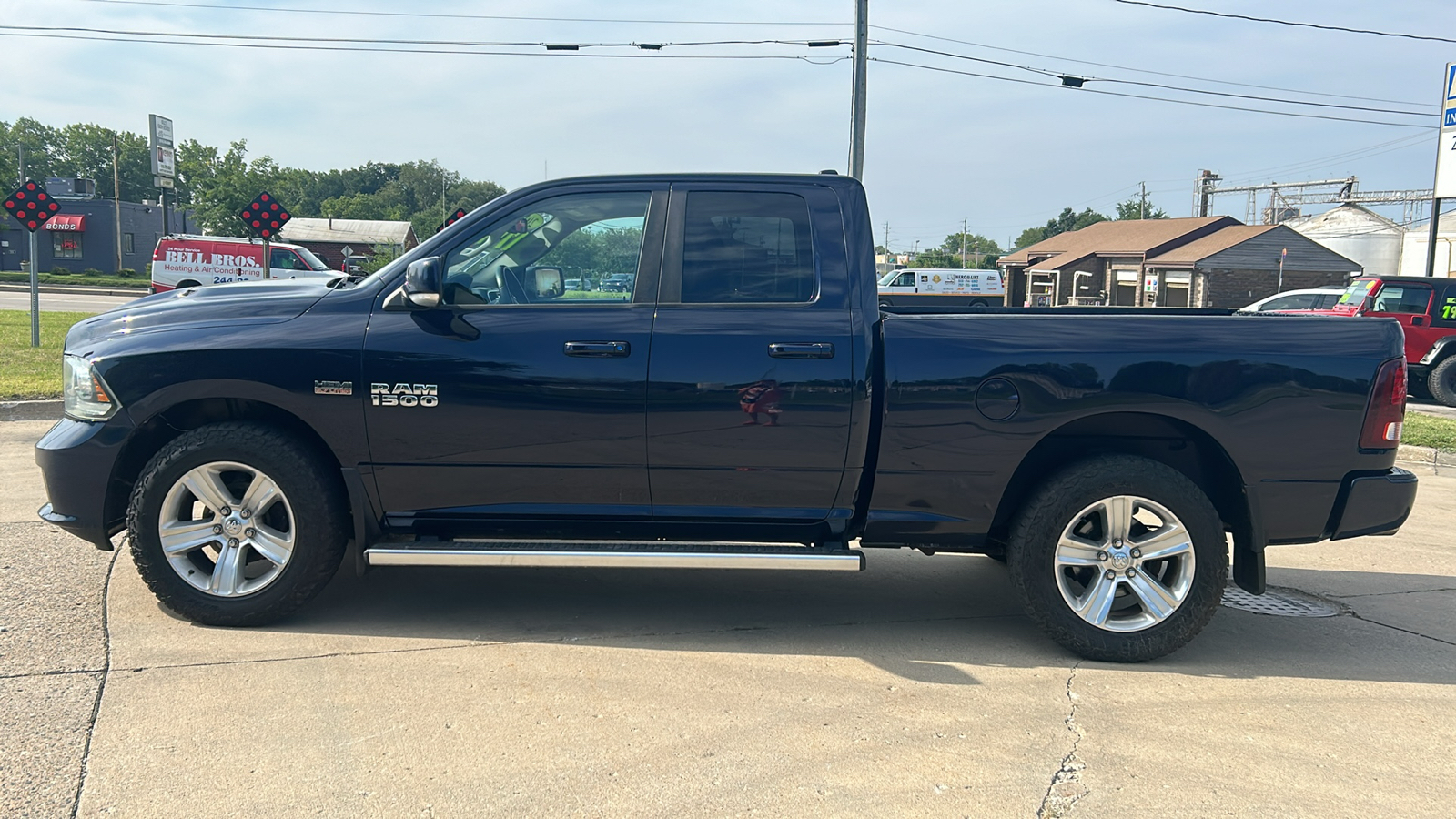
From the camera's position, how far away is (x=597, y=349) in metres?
4.26

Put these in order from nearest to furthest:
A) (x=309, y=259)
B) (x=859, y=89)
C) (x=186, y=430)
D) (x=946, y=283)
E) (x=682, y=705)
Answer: (x=682, y=705)
(x=186, y=430)
(x=859, y=89)
(x=309, y=259)
(x=946, y=283)

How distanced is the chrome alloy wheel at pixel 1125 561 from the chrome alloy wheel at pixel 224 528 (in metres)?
3.32

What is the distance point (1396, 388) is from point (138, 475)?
5391 mm

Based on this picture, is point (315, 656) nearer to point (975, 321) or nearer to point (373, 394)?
point (373, 394)

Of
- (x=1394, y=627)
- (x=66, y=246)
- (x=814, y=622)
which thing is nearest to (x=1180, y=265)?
(x=1394, y=627)

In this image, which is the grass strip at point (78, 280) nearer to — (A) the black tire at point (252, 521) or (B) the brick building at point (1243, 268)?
(B) the brick building at point (1243, 268)

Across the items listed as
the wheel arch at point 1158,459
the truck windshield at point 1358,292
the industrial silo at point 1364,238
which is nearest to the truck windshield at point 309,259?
the truck windshield at point 1358,292

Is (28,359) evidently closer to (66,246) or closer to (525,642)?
(525,642)

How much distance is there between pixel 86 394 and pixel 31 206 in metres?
14.0

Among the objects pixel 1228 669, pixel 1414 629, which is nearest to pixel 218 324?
pixel 1228 669

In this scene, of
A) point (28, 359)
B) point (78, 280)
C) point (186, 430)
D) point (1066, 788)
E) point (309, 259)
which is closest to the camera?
point (1066, 788)

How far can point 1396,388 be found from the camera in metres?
4.22

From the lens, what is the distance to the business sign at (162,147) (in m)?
42.3

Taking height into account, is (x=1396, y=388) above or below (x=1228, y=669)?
above
